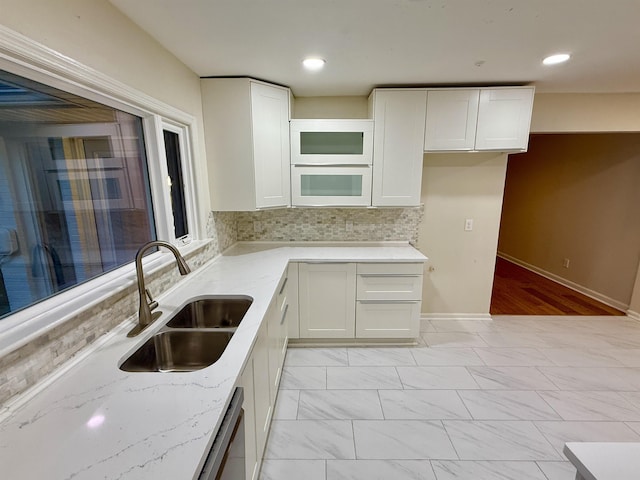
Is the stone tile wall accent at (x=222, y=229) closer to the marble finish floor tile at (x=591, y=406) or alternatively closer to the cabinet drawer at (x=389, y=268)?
the cabinet drawer at (x=389, y=268)

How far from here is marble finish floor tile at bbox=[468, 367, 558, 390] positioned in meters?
2.18

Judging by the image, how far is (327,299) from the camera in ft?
8.57

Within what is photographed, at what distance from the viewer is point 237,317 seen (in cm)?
173

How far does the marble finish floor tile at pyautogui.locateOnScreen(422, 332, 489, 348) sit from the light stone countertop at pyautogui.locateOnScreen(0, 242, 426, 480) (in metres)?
2.08

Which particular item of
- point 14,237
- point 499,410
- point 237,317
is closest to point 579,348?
point 499,410

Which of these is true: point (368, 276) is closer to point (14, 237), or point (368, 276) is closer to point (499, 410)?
point (499, 410)

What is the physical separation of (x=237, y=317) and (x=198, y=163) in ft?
4.01

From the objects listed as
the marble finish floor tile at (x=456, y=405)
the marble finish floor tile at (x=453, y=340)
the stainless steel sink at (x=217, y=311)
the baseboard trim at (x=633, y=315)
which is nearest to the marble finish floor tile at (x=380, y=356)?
the marble finish floor tile at (x=456, y=405)

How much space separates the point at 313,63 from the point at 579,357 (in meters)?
3.24

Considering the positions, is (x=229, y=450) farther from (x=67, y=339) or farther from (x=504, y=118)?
(x=504, y=118)

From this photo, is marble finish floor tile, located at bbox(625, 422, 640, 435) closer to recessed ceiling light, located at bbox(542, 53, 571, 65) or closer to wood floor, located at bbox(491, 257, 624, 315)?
wood floor, located at bbox(491, 257, 624, 315)

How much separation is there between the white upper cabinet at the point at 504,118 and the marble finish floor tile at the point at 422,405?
6.68 ft

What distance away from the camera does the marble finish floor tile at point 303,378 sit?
7.15ft

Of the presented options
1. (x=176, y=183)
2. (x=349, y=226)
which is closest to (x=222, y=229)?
(x=176, y=183)
